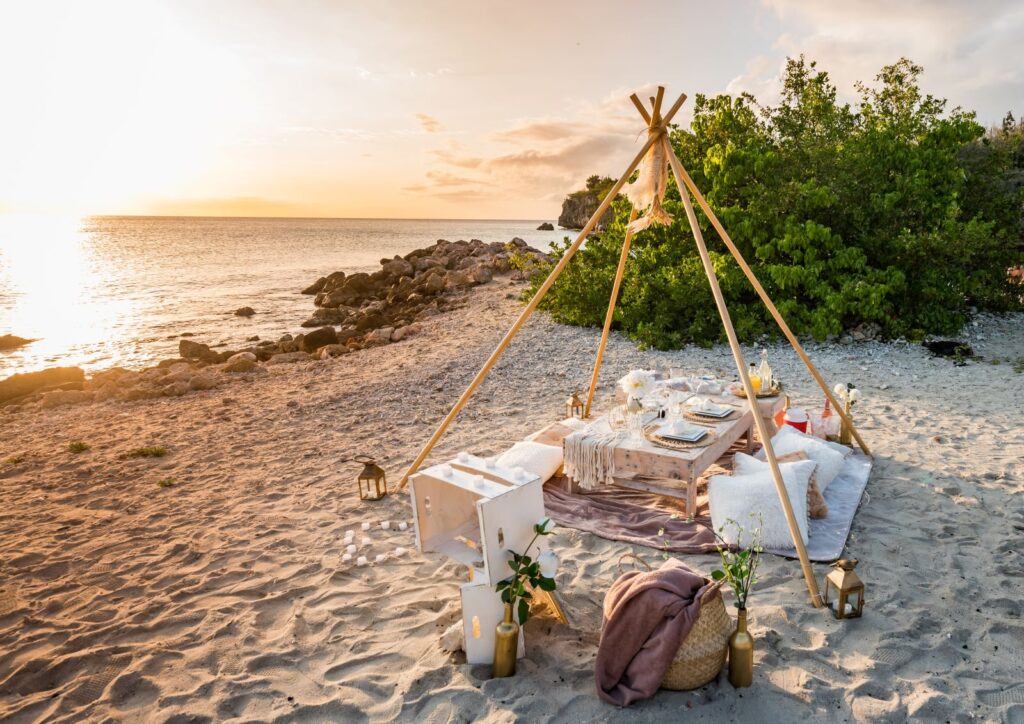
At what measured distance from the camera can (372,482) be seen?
6.34m

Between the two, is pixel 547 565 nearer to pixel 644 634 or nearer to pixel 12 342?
pixel 644 634

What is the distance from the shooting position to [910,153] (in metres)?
12.2

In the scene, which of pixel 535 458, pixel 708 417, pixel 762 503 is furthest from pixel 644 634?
pixel 708 417

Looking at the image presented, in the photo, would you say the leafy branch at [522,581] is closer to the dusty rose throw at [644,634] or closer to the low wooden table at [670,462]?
the dusty rose throw at [644,634]

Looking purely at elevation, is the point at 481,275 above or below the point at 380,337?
above

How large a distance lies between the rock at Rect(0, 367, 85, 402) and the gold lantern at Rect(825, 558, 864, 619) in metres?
14.2

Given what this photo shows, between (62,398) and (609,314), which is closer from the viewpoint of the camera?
(609,314)

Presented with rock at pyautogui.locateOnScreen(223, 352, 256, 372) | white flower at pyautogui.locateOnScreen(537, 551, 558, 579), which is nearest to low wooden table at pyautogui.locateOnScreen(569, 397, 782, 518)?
white flower at pyautogui.locateOnScreen(537, 551, 558, 579)

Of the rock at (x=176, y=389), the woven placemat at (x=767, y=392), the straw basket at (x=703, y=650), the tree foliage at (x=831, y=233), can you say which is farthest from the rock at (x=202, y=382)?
the straw basket at (x=703, y=650)

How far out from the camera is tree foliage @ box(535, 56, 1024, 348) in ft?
38.5

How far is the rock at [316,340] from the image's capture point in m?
16.0

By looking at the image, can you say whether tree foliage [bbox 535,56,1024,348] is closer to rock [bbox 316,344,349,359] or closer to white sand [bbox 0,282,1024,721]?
white sand [bbox 0,282,1024,721]

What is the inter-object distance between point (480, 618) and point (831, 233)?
448 inches

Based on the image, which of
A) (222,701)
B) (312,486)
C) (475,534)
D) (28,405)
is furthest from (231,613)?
(28,405)
